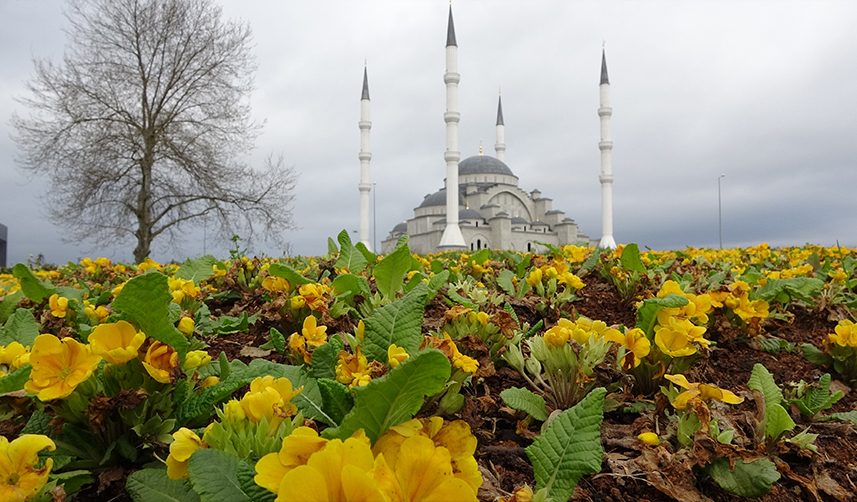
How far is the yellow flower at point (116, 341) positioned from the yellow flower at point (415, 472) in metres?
0.59

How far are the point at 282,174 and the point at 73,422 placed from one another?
15.4 meters

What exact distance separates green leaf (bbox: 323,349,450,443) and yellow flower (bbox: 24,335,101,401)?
0.50 m

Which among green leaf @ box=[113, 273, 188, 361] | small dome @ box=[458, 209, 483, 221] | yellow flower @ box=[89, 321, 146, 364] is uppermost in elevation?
small dome @ box=[458, 209, 483, 221]

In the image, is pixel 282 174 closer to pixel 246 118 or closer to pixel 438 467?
pixel 246 118

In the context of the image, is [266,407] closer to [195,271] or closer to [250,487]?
[250,487]

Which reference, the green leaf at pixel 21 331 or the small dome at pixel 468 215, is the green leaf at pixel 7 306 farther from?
the small dome at pixel 468 215

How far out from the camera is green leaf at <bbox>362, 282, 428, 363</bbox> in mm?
1117

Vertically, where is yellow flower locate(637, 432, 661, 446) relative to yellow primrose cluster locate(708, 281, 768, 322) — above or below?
below

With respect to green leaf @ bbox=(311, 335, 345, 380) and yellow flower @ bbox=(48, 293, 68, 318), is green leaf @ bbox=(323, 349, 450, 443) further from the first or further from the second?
yellow flower @ bbox=(48, 293, 68, 318)

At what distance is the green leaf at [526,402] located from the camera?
49.5 inches

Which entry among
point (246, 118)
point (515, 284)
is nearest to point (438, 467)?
point (515, 284)

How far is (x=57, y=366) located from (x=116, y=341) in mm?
103

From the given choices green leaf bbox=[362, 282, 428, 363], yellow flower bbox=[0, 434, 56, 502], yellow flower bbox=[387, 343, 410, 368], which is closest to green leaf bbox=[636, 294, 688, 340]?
green leaf bbox=[362, 282, 428, 363]

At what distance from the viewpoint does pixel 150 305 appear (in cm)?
103
